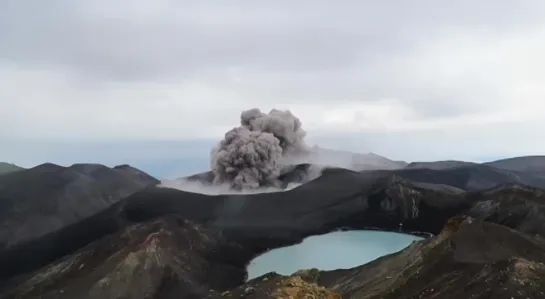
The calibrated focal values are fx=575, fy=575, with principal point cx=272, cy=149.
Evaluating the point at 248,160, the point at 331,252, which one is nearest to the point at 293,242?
the point at 331,252

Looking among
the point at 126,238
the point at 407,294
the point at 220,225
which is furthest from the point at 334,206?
the point at 407,294

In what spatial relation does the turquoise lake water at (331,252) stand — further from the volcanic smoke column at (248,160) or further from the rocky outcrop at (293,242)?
the volcanic smoke column at (248,160)

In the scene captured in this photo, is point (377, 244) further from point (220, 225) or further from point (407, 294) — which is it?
point (407, 294)

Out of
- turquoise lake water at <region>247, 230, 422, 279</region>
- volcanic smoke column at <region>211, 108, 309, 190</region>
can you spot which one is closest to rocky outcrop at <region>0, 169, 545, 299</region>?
turquoise lake water at <region>247, 230, 422, 279</region>

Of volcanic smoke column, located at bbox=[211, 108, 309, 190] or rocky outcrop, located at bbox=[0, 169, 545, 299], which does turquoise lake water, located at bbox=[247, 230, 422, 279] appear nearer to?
rocky outcrop, located at bbox=[0, 169, 545, 299]

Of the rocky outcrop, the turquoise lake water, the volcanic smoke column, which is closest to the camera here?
the rocky outcrop

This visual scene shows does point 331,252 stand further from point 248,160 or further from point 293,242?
point 248,160
